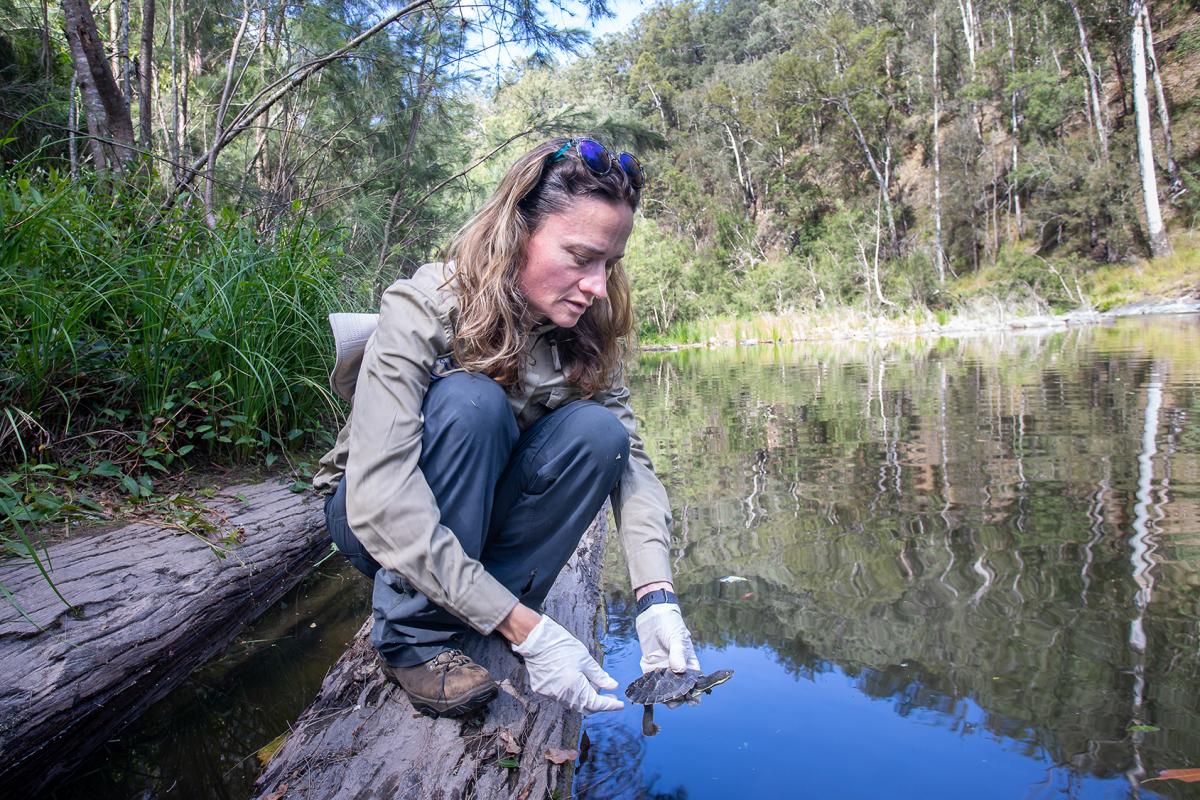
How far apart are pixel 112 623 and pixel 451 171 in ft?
20.7

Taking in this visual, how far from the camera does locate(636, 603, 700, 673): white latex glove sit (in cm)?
124

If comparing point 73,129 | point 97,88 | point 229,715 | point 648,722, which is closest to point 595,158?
point 648,722

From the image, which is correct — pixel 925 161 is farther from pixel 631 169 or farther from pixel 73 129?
pixel 631 169

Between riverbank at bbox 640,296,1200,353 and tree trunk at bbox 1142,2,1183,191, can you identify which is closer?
riverbank at bbox 640,296,1200,353

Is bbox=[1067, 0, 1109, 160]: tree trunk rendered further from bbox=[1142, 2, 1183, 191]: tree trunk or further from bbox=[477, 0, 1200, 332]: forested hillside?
bbox=[1142, 2, 1183, 191]: tree trunk

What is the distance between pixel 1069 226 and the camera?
60.5 ft

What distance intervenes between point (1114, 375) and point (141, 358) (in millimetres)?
6190

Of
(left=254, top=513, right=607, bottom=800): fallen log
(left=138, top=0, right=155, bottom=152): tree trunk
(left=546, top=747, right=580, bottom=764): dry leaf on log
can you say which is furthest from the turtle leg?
(left=138, top=0, right=155, bottom=152): tree trunk

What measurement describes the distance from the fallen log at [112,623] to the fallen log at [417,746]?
417 mm

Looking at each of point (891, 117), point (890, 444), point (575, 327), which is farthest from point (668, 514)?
point (891, 117)

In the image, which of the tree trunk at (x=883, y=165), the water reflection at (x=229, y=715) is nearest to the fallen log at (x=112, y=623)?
the water reflection at (x=229, y=715)

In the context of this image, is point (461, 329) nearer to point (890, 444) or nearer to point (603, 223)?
point (603, 223)

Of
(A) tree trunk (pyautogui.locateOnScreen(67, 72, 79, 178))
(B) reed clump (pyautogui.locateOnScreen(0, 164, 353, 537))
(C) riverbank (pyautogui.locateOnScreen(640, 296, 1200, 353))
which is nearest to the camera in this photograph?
(B) reed clump (pyautogui.locateOnScreen(0, 164, 353, 537))

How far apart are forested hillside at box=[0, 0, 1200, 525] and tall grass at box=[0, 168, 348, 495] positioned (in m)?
0.01
